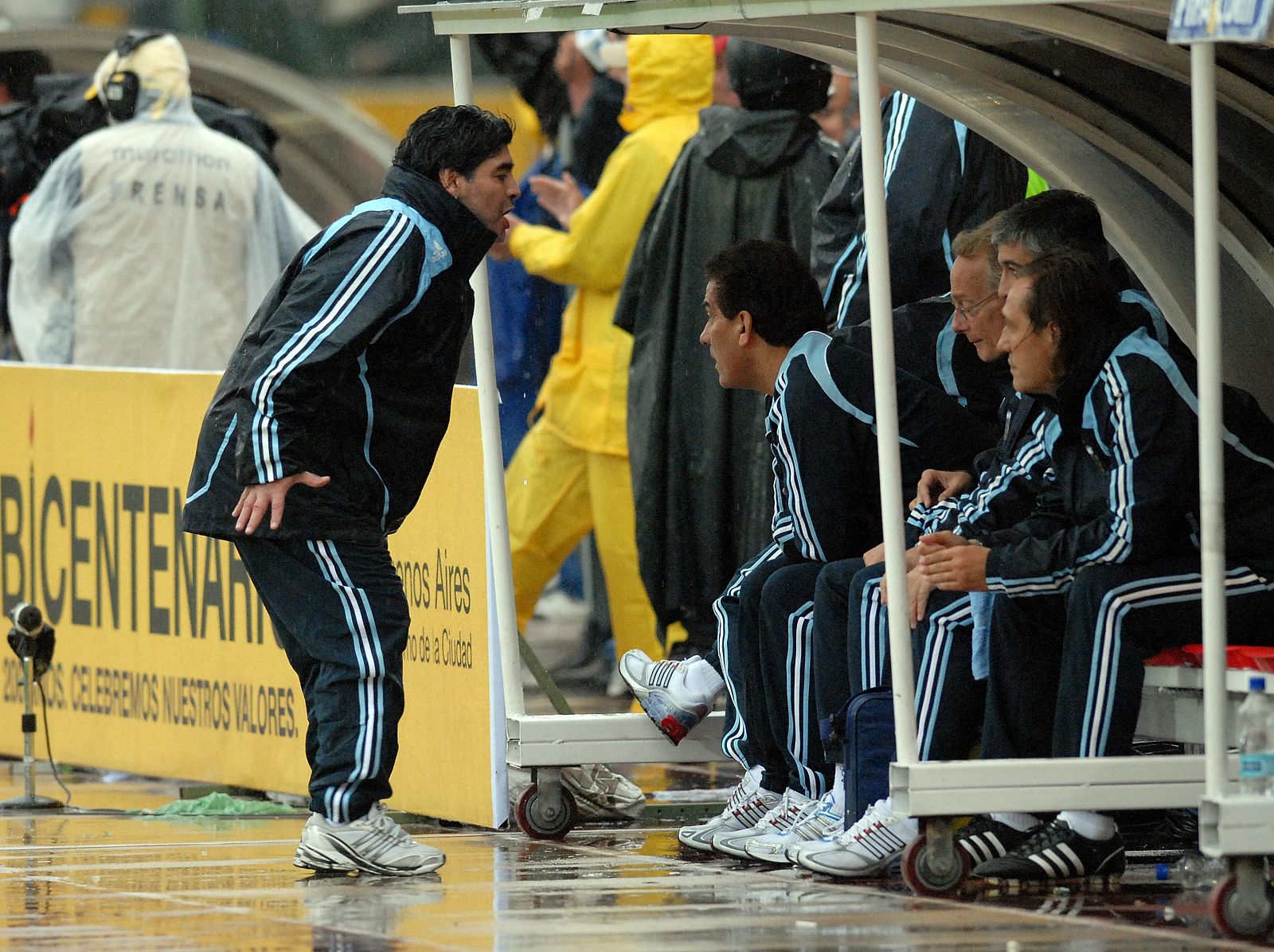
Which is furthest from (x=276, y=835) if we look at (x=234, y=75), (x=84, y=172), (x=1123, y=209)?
(x=234, y=75)

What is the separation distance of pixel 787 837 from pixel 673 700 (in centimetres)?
72

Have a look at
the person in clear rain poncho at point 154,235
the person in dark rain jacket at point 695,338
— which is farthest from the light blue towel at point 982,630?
the person in clear rain poncho at point 154,235

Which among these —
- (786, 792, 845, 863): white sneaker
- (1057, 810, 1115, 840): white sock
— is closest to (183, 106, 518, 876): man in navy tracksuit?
(786, 792, 845, 863): white sneaker

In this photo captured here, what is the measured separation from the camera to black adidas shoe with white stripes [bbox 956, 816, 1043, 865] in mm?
6398

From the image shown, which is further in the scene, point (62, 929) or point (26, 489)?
point (26, 489)

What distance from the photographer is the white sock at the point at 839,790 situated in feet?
22.5

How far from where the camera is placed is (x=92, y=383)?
9.67m

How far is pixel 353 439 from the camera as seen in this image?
679cm

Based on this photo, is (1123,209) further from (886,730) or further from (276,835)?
(276,835)

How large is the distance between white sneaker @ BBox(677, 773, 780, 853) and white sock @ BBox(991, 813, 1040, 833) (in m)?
0.99

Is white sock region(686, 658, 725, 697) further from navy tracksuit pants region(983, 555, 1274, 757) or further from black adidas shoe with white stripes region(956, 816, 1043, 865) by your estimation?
navy tracksuit pants region(983, 555, 1274, 757)

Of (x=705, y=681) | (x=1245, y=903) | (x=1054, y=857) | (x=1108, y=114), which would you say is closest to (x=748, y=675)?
(x=705, y=681)

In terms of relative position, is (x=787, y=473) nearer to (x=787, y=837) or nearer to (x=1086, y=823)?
(x=787, y=837)

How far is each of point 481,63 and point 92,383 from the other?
5.24m
